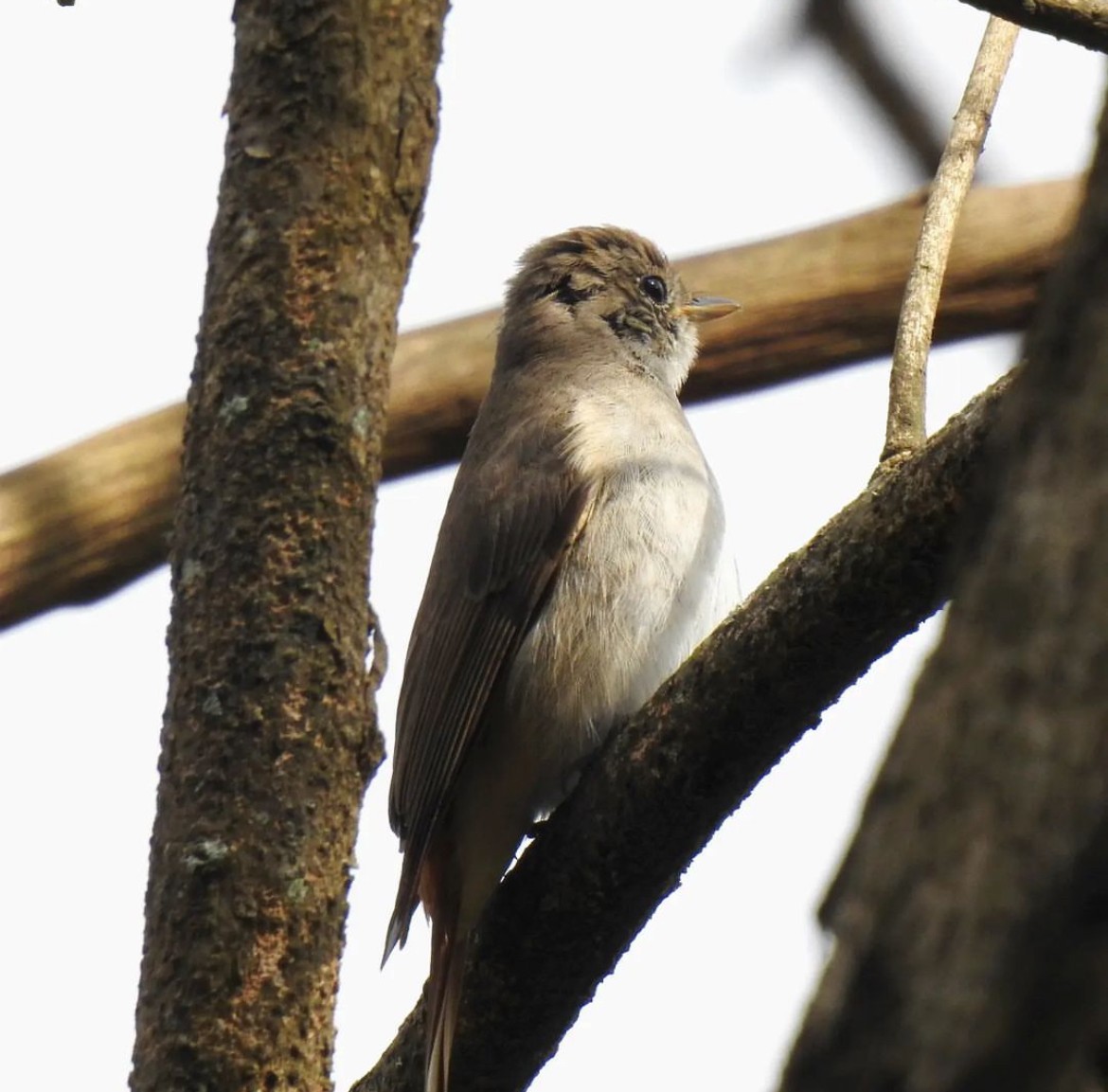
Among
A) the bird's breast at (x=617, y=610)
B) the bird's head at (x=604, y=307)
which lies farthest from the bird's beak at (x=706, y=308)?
the bird's breast at (x=617, y=610)

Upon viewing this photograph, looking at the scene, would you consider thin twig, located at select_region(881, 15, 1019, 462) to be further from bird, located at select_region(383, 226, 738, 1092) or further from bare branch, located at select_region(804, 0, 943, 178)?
bird, located at select_region(383, 226, 738, 1092)

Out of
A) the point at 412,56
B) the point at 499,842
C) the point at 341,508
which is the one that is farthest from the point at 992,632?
the point at 412,56

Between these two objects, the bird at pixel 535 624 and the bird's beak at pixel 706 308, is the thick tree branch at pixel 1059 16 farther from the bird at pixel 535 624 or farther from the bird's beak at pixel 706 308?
the bird's beak at pixel 706 308

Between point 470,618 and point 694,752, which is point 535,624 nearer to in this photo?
point 470,618

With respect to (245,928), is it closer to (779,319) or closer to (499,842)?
(499,842)

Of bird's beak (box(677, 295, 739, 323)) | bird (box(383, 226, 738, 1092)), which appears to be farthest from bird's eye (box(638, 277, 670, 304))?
bird (box(383, 226, 738, 1092))

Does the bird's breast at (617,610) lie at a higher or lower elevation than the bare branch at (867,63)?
lower
